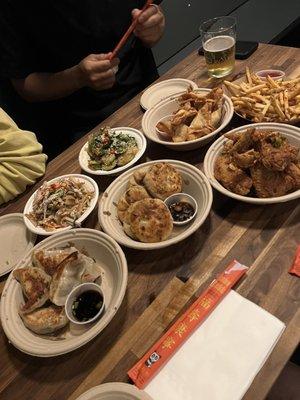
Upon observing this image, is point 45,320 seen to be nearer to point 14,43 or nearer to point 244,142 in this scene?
point 244,142

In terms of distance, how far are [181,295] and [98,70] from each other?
1.44 m

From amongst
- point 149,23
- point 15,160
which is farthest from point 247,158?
point 149,23

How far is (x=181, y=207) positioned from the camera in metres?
1.36

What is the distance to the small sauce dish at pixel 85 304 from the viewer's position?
1.13 meters

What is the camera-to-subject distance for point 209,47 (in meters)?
2.03

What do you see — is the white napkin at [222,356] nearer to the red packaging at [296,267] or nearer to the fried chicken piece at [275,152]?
the red packaging at [296,267]

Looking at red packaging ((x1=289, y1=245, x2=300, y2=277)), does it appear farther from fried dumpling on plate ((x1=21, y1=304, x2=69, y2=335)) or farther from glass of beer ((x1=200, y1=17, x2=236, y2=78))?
glass of beer ((x1=200, y1=17, x2=236, y2=78))

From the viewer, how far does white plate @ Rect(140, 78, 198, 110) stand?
2.04 metres

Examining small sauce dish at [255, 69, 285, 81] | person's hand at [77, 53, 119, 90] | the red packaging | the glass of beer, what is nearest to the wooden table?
the red packaging

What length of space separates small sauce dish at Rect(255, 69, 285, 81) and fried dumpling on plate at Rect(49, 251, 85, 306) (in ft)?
4.28

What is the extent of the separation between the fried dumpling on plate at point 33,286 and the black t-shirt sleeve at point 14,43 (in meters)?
1.55

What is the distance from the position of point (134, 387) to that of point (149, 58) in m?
2.33

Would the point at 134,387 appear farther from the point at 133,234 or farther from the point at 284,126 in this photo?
the point at 284,126

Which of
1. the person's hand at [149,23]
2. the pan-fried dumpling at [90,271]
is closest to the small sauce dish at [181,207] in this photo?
the pan-fried dumpling at [90,271]
